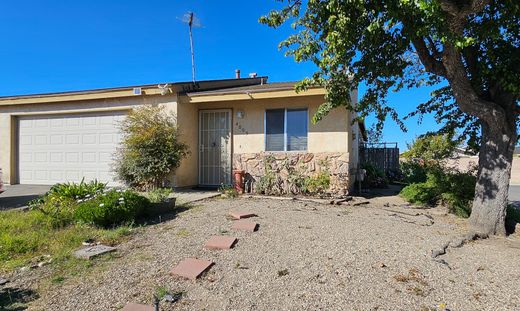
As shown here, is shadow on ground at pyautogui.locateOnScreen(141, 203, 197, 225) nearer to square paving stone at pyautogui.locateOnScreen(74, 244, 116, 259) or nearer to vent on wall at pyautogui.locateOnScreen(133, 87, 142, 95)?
square paving stone at pyautogui.locateOnScreen(74, 244, 116, 259)

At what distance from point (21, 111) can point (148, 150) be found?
6452 mm

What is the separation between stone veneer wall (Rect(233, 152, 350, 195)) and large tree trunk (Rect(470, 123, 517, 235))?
3.42 m

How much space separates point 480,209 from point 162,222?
5799 millimetres

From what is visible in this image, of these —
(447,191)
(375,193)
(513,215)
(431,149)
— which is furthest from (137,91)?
(431,149)

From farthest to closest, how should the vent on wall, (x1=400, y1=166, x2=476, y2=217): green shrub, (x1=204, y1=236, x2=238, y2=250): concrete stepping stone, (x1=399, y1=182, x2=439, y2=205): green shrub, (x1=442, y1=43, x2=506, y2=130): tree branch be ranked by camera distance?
1. the vent on wall
2. (x1=399, y1=182, x2=439, y2=205): green shrub
3. (x1=400, y1=166, x2=476, y2=217): green shrub
4. (x1=442, y1=43, x2=506, y2=130): tree branch
5. (x1=204, y1=236, x2=238, y2=250): concrete stepping stone

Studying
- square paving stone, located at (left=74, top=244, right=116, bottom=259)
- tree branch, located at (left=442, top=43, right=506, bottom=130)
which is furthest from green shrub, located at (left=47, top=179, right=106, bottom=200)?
tree branch, located at (left=442, top=43, right=506, bottom=130)

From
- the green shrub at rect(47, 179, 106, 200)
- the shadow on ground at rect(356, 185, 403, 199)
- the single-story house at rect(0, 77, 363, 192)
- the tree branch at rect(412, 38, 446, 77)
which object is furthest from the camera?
the shadow on ground at rect(356, 185, 403, 199)

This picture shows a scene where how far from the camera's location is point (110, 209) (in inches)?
209

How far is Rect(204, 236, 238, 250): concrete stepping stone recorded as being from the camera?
419 centimetres

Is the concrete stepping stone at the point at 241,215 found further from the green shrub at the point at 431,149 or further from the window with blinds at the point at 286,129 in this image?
the green shrub at the point at 431,149

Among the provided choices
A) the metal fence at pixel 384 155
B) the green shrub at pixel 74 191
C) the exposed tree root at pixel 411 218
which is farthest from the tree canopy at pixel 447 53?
the metal fence at pixel 384 155

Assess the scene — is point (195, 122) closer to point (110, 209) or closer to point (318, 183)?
point (318, 183)

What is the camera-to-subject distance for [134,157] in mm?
8938

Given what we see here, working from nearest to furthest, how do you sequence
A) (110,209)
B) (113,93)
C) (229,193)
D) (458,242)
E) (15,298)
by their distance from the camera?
(15,298)
(458,242)
(110,209)
(229,193)
(113,93)
